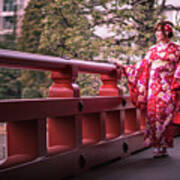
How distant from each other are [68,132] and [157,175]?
0.77m

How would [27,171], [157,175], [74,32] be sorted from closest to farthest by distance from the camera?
1. [27,171]
2. [157,175]
3. [74,32]

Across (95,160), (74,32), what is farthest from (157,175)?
(74,32)

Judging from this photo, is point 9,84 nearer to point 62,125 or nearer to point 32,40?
point 32,40

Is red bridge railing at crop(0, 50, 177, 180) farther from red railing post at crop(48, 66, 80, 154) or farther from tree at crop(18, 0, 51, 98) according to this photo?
tree at crop(18, 0, 51, 98)

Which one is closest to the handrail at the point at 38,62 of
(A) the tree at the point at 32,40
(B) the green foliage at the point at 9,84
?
(A) the tree at the point at 32,40

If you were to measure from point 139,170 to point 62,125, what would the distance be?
2.45 feet

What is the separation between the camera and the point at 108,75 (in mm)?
4688

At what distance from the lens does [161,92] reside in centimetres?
Result: 455

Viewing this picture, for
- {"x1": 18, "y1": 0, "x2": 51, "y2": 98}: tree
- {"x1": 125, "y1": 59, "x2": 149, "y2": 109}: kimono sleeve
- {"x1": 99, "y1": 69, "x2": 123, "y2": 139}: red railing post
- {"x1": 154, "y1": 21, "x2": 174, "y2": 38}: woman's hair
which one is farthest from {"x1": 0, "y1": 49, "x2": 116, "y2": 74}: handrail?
{"x1": 18, "y1": 0, "x2": 51, "y2": 98}: tree

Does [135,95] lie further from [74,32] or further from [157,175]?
[74,32]

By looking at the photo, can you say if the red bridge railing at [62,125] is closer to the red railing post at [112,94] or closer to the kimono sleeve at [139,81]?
the red railing post at [112,94]

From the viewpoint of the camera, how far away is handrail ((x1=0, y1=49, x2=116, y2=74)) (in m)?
2.89

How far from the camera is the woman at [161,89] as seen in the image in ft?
14.9

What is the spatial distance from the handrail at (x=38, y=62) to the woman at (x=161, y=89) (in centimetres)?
66
